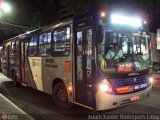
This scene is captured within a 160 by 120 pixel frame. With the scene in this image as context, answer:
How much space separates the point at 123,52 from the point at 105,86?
1136 mm

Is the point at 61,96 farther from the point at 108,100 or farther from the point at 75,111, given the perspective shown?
the point at 108,100

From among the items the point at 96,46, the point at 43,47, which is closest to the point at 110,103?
the point at 96,46

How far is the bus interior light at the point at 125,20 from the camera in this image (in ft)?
24.4

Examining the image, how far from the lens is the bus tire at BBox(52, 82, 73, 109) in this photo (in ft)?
28.8

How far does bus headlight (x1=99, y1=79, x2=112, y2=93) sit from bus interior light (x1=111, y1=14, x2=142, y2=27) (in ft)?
5.54

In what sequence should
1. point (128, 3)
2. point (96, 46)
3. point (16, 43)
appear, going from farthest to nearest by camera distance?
point (128, 3)
point (16, 43)
point (96, 46)

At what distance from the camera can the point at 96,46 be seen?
7066 millimetres

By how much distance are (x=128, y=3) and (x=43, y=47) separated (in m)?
9.45

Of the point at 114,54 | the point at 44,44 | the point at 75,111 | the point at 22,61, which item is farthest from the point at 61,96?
the point at 22,61

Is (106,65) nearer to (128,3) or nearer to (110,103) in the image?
(110,103)

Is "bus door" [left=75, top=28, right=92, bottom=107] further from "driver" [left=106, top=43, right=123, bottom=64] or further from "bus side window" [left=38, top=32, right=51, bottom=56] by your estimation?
"bus side window" [left=38, top=32, right=51, bottom=56]

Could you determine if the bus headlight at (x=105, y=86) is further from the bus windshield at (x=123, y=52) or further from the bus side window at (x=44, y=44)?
the bus side window at (x=44, y=44)

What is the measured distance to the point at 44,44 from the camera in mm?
10055

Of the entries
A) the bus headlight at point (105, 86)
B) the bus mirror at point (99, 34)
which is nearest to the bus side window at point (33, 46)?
the bus mirror at point (99, 34)
